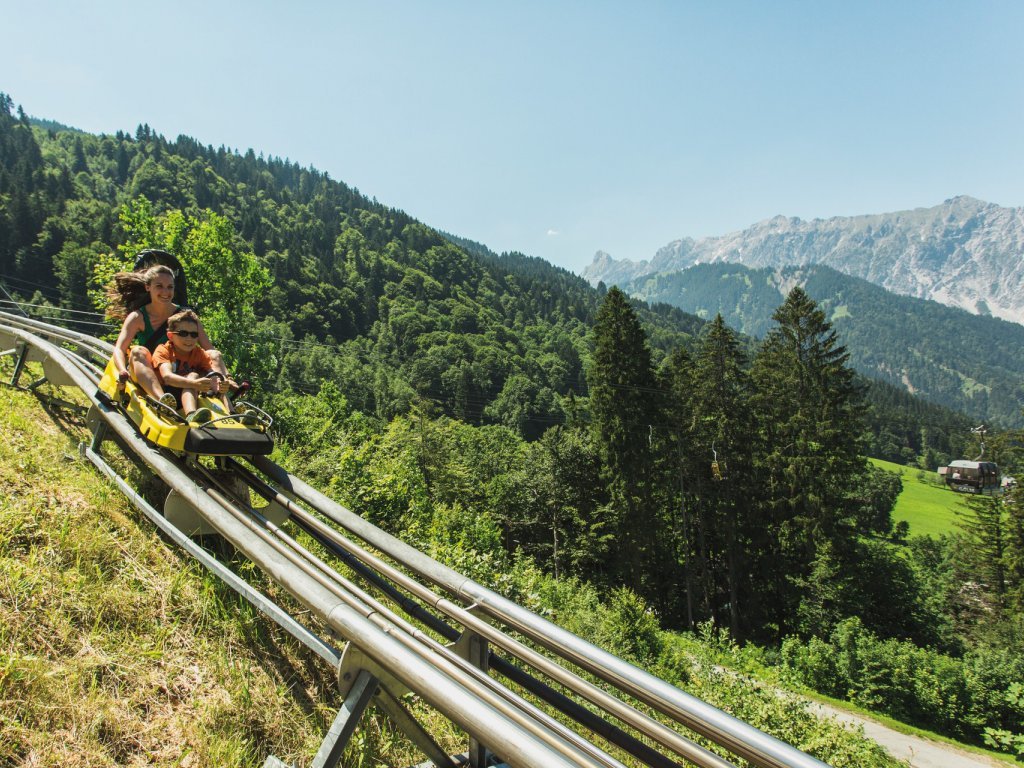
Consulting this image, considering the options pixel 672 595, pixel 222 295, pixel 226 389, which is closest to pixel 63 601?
pixel 226 389

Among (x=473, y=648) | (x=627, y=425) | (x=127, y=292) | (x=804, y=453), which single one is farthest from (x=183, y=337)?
(x=804, y=453)

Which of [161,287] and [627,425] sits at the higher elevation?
[161,287]

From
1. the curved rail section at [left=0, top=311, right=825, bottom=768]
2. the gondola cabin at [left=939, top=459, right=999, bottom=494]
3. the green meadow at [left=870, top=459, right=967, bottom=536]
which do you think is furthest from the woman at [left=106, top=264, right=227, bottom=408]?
the green meadow at [left=870, top=459, right=967, bottom=536]

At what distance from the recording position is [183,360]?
17.0 ft

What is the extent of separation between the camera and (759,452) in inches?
1265

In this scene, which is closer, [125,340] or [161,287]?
[125,340]

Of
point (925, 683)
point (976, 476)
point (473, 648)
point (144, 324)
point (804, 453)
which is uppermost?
point (976, 476)

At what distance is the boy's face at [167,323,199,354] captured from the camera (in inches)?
202

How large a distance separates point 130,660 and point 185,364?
338 cm

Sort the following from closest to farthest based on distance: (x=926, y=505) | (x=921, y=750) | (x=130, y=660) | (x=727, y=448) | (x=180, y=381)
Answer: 1. (x=130, y=660)
2. (x=180, y=381)
3. (x=921, y=750)
4. (x=727, y=448)
5. (x=926, y=505)

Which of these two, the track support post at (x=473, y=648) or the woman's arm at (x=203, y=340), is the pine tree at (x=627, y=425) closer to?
the woman's arm at (x=203, y=340)

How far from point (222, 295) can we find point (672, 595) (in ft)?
104

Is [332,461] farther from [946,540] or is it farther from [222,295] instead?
[946,540]

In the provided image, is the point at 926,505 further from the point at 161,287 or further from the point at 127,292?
the point at 127,292
